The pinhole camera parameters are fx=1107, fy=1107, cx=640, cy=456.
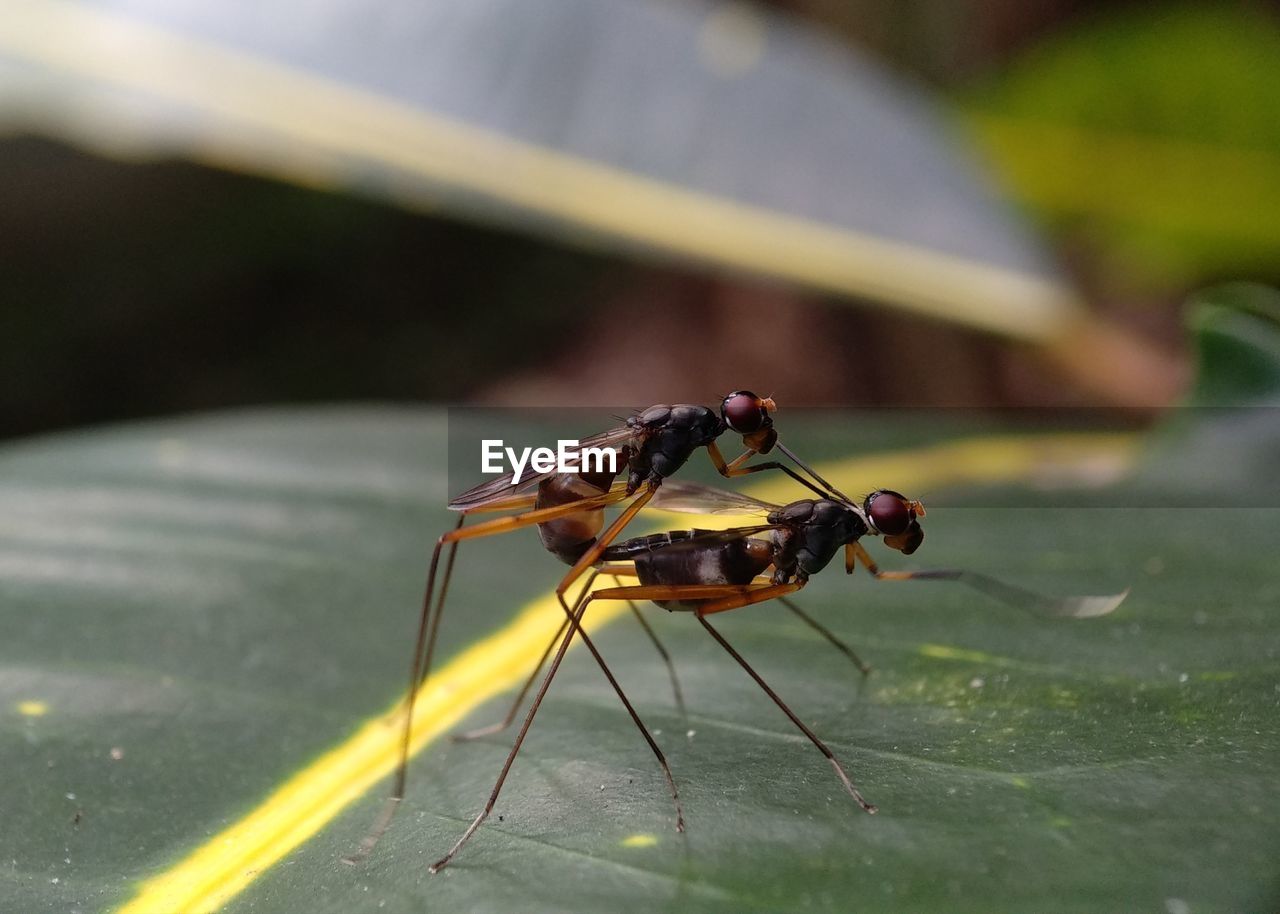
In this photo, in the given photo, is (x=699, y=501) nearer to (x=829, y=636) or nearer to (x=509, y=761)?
(x=829, y=636)

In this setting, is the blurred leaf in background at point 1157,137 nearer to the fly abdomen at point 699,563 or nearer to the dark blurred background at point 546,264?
the dark blurred background at point 546,264

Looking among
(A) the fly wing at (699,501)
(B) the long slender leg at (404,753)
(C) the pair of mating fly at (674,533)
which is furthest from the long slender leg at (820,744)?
(B) the long slender leg at (404,753)

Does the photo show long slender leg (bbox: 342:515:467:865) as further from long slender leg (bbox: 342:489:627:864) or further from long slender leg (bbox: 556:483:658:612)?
long slender leg (bbox: 556:483:658:612)

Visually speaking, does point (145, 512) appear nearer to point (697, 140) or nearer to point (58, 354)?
point (697, 140)

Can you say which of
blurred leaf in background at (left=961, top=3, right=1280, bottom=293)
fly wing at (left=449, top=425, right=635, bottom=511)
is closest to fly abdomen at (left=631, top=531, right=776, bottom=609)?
fly wing at (left=449, top=425, right=635, bottom=511)

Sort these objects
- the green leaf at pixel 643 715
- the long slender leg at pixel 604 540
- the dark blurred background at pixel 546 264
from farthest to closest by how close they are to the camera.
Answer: the dark blurred background at pixel 546 264, the long slender leg at pixel 604 540, the green leaf at pixel 643 715

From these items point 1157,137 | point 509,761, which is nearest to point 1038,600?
point 509,761

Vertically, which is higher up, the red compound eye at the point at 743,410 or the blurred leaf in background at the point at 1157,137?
the blurred leaf in background at the point at 1157,137

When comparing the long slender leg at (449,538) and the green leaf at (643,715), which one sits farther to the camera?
the long slender leg at (449,538)
